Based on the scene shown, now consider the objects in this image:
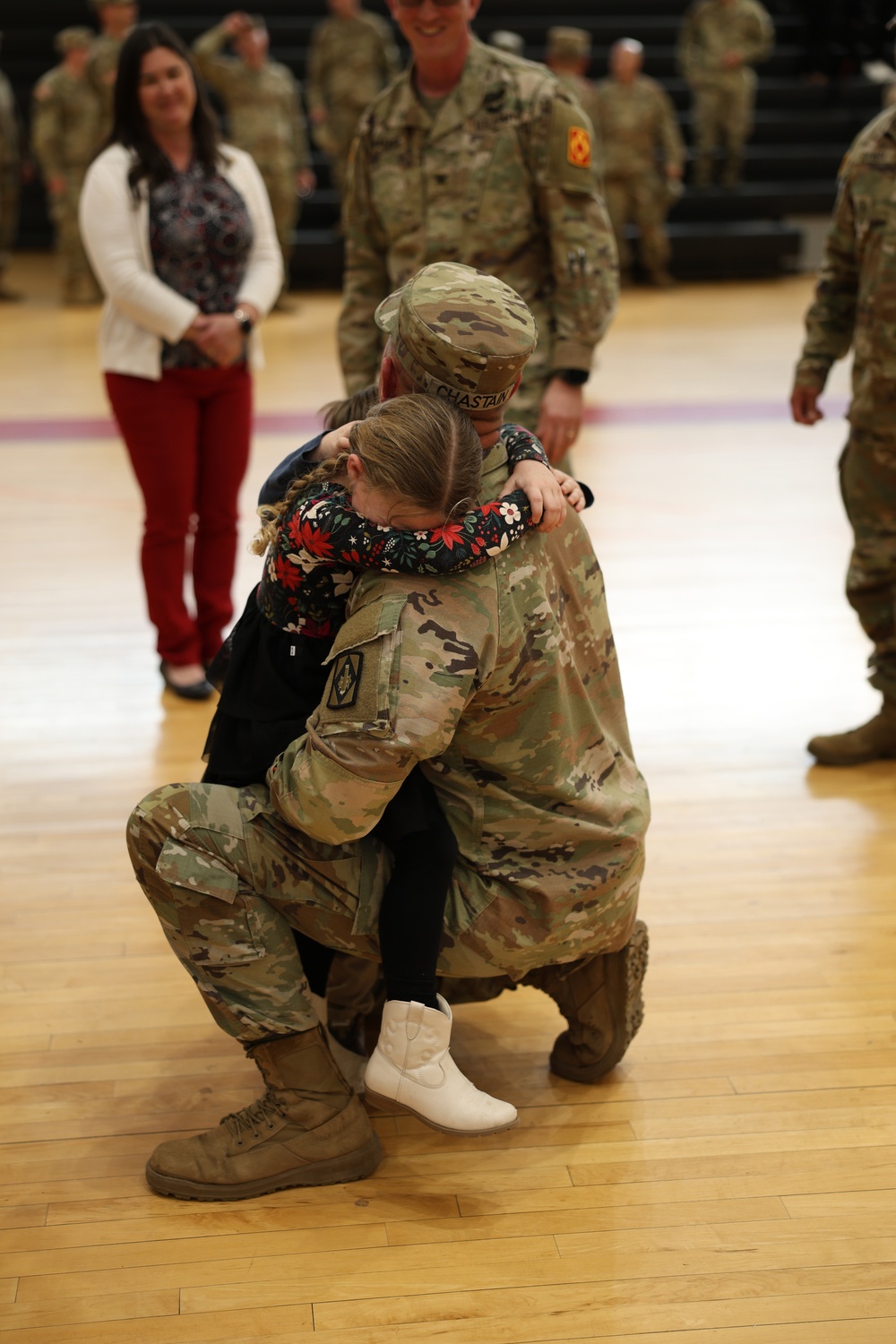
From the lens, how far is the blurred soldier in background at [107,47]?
9906 mm

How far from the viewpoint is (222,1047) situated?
2.33 m

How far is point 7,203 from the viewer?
1083 centimetres

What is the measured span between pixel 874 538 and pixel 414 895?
188 cm

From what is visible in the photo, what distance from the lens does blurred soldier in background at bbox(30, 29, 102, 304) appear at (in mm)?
10477

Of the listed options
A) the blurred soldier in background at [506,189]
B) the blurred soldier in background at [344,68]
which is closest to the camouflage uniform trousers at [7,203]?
the blurred soldier in background at [344,68]

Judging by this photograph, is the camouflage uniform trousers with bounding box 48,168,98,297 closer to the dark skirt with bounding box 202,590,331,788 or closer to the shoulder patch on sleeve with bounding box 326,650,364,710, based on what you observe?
the dark skirt with bounding box 202,590,331,788

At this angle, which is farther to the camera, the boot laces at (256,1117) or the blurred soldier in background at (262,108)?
the blurred soldier in background at (262,108)

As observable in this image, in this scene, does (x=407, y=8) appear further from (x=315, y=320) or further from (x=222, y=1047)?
(x=315, y=320)

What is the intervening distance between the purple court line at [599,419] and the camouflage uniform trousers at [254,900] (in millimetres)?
4962

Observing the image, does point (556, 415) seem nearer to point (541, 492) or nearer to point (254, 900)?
point (541, 492)

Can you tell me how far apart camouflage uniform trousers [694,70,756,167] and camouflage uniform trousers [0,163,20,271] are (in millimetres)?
5582

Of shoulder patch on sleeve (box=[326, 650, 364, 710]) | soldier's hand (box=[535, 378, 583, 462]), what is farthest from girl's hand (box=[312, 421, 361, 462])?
soldier's hand (box=[535, 378, 583, 462])

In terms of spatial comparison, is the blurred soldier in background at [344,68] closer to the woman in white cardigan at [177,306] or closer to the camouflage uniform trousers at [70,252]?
the camouflage uniform trousers at [70,252]

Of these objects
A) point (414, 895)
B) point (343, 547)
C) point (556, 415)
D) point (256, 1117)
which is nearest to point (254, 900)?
point (414, 895)
